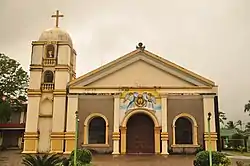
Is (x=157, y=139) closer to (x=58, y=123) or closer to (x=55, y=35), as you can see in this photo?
(x=58, y=123)

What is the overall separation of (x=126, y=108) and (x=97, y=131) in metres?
3.16

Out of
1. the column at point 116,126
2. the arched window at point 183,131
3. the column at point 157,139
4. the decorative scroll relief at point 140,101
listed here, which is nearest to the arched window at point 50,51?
the column at point 116,126

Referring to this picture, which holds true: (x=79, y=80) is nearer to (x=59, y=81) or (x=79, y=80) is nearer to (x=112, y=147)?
(x=59, y=81)

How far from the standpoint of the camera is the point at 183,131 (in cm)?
2803

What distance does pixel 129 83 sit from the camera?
28359 millimetres

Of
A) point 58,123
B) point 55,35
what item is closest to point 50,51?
point 55,35

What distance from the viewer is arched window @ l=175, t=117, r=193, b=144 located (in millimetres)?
27734

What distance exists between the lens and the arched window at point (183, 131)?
27734mm

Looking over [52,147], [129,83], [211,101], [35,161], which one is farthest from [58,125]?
[35,161]

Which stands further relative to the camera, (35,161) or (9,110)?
(9,110)

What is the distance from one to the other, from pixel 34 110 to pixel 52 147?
3.56 m

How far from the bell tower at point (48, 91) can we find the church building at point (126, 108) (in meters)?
0.08

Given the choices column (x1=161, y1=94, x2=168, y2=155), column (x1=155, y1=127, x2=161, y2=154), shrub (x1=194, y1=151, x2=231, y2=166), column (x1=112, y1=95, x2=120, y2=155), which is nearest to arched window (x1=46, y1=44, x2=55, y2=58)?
column (x1=112, y1=95, x2=120, y2=155)

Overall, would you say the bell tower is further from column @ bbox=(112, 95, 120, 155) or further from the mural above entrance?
the mural above entrance
